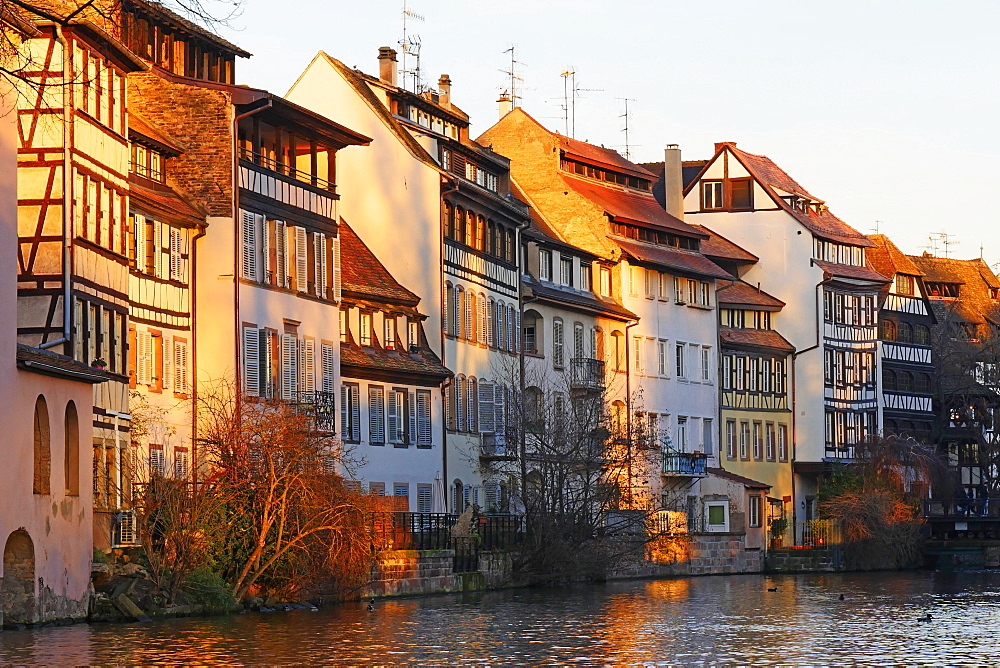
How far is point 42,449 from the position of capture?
124ft

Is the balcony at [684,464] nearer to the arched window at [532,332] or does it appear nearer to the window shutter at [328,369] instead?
the arched window at [532,332]

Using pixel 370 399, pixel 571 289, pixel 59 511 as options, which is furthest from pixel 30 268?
pixel 571 289

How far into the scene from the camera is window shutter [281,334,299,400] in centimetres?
5297

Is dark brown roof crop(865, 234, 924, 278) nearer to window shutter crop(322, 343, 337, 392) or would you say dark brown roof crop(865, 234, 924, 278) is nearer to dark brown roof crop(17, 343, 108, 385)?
window shutter crop(322, 343, 337, 392)

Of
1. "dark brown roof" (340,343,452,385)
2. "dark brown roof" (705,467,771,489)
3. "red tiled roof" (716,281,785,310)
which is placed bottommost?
"dark brown roof" (705,467,771,489)

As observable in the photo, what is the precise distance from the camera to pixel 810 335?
314ft

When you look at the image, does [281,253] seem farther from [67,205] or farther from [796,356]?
[796,356]

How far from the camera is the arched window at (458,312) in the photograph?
65.9m

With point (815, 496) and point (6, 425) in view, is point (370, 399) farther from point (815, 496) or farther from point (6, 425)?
point (815, 496)

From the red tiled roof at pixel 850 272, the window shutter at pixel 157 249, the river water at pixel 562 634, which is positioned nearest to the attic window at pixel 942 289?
the red tiled roof at pixel 850 272

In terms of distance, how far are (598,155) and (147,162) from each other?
38980 mm

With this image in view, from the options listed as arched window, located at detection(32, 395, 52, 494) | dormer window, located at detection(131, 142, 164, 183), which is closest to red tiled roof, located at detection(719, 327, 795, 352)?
dormer window, located at detection(131, 142, 164, 183)

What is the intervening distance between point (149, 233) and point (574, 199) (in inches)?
1381

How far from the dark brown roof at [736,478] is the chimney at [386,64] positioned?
24.7m
